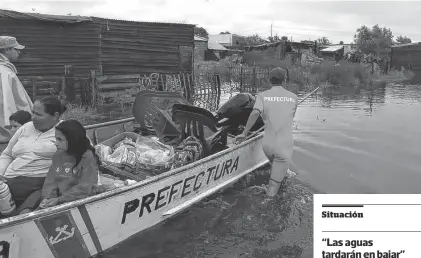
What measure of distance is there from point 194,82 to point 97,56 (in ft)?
14.7

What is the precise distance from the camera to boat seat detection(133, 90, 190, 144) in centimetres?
666

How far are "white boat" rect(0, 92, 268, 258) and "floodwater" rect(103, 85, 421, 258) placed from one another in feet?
1.06

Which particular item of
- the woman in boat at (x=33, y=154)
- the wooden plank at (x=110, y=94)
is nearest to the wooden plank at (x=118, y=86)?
the wooden plank at (x=110, y=94)

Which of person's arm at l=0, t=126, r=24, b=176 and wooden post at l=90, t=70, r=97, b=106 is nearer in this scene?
person's arm at l=0, t=126, r=24, b=176

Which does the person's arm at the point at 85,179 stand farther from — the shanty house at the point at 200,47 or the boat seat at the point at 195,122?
the shanty house at the point at 200,47

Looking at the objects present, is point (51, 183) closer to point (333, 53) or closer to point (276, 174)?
point (276, 174)

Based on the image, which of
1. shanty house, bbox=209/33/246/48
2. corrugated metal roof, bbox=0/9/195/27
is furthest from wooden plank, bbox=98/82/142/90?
shanty house, bbox=209/33/246/48

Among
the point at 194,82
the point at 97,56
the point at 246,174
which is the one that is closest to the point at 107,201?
the point at 246,174

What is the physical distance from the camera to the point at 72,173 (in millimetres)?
4004

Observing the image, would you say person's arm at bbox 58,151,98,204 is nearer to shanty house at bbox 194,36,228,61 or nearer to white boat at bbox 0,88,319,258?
Answer: white boat at bbox 0,88,319,258

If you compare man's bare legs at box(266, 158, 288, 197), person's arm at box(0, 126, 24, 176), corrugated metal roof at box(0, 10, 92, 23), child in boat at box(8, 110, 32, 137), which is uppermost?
corrugated metal roof at box(0, 10, 92, 23)

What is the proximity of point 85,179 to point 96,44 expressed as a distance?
40.0ft

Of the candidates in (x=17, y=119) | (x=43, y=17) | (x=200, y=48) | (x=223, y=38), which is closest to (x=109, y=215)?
(x=17, y=119)

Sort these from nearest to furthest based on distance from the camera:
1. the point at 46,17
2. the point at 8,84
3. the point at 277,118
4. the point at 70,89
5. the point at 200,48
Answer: the point at 8,84
the point at 277,118
the point at 70,89
the point at 46,17
the point at 200,48
